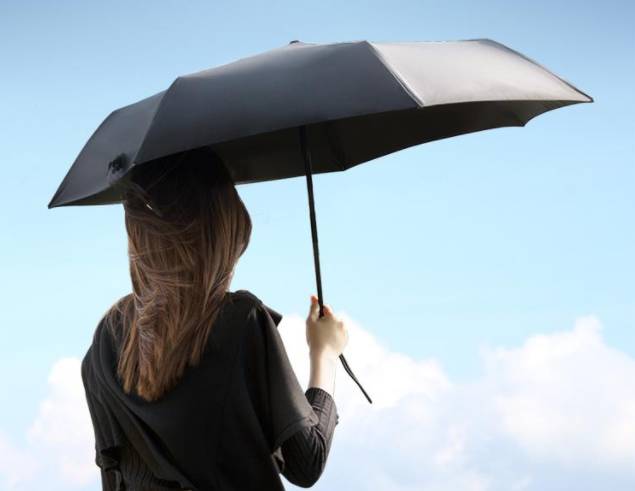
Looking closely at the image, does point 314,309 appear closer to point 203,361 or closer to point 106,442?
point 203,361

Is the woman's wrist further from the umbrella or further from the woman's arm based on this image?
the umbrella

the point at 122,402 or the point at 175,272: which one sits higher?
the point at 175,272

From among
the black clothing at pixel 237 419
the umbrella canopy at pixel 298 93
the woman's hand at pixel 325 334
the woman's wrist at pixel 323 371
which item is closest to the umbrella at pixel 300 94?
the umbrella canopy at pixel 298 93

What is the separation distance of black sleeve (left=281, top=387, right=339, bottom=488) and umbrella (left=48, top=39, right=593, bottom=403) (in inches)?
21.3

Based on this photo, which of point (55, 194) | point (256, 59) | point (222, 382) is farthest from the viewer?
point (55, 194)

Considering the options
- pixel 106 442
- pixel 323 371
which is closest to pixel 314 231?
pixel 323 371

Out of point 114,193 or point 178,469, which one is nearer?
point 178,469

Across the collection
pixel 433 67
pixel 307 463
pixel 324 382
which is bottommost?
pixel 307 463

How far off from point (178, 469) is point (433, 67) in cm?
180

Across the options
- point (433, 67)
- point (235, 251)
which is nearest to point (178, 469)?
point (235, 251)

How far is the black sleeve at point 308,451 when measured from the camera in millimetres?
3562

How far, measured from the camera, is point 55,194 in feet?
14.4

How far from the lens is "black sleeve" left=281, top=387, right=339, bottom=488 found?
11.7ft

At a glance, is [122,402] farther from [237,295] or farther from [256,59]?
[256,59]
